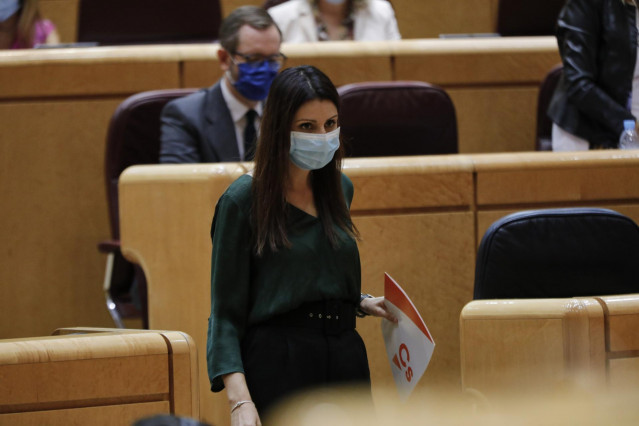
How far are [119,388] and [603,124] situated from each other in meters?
1.14

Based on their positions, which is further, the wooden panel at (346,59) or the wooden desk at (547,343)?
the wooden panel at (346,59)

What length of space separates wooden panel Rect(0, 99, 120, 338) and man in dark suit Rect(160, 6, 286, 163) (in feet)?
0.94

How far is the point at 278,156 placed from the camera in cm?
94

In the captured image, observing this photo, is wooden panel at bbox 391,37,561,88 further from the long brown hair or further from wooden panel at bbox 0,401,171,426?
wooden panel at bbox 0,401,171,426

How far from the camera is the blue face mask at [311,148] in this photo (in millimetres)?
935

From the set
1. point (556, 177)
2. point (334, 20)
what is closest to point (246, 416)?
point (556, 177)

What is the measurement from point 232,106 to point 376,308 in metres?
0.70

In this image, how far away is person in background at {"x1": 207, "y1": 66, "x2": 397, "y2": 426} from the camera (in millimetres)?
921

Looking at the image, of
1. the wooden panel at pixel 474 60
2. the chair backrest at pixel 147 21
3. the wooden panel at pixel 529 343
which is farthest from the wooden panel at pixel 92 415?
the chair backrest at pixel 147 21

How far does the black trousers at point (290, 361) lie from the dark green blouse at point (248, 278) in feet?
0.06

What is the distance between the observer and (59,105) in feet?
5.94

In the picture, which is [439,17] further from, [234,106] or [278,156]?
[278,156]

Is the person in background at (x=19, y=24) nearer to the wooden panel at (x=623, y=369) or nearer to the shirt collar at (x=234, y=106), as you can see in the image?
the shirt collar at (x=234, y=106)

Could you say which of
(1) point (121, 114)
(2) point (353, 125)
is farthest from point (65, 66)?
(2) point (353, 125)
